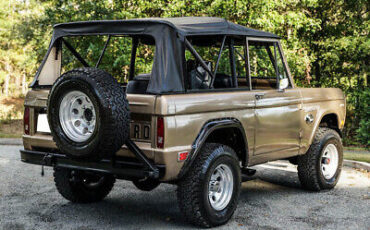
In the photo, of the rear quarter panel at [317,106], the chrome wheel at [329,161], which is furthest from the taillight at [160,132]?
the chrome wheel at [329,161]

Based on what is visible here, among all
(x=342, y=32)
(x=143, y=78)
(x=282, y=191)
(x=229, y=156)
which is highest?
(x=342, y=32)

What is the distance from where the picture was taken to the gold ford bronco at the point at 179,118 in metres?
4.70

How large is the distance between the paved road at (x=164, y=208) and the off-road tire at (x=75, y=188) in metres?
0.11

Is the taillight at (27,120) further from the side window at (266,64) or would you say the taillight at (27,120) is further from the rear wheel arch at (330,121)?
the rear wheel arch at (330,121)

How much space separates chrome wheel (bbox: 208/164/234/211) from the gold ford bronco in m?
0.01

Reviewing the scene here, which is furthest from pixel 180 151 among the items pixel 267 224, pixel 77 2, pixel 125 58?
pixel 77 2

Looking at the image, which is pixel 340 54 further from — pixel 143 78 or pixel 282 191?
pixel 143 78

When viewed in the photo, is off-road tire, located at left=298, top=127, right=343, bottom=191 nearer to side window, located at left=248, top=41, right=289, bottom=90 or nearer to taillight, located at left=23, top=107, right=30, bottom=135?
side window, located at left=248, top=41, right=289, bottom=90

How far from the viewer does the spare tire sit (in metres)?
4.53

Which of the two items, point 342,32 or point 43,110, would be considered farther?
point 342,32

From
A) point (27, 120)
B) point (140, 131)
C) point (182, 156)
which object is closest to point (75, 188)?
point (27, 120)

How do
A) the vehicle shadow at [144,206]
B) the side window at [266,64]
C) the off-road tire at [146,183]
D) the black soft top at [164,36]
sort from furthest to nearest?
the side window at [266,64]
the vehicle shadow at [144,206]
the off-road tire at [146,183]
the black soft top at [164,36]

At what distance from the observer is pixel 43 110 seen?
5523mm

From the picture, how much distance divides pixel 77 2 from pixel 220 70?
1185cm
